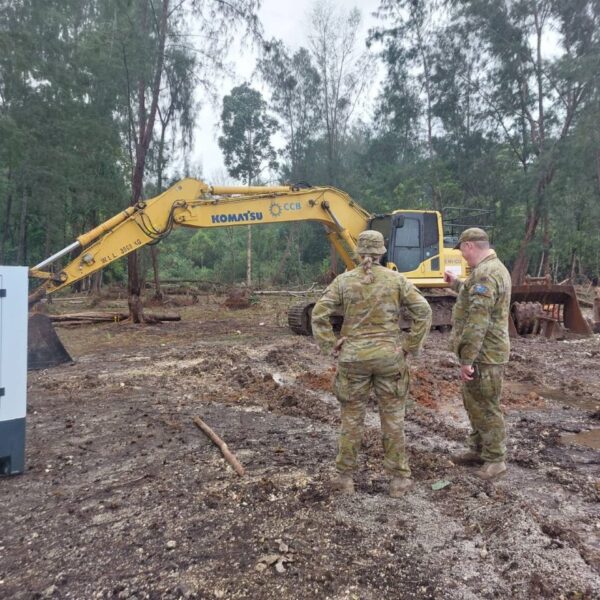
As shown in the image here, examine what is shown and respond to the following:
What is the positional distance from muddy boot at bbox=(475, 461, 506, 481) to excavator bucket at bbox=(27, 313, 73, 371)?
6.45 m

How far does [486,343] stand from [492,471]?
0.93m

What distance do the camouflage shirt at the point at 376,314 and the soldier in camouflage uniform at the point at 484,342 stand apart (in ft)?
1.50

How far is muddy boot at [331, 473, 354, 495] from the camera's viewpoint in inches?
134

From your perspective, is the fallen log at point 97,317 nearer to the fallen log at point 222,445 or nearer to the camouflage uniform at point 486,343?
the fallen log at point 222,445

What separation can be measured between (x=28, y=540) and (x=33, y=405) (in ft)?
10.0

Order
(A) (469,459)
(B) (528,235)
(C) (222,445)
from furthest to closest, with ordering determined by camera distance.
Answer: (B) (528,235) → (C) (222,445) → (A) (469,459)

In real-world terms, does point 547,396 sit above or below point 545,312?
below

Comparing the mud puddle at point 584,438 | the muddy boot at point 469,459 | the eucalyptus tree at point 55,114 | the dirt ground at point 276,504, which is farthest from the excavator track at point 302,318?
the eucalyptus tree at point 55,114

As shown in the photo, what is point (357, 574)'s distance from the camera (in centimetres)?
252

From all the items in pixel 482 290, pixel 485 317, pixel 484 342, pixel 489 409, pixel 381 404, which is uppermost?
pixel 482 290

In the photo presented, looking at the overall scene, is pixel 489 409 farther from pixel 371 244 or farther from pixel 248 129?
pixel 248 129

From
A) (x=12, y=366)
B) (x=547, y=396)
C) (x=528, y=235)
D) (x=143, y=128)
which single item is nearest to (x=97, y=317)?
(x=143, y=128)

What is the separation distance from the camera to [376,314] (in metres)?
3.43

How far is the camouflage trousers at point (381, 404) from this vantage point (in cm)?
340
